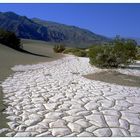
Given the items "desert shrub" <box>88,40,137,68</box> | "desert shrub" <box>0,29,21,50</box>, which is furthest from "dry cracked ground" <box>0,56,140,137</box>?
"desert shrub" <box>0,29,21,50</box>

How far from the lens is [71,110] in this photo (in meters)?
6.89

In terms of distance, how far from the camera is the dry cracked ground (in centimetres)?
561

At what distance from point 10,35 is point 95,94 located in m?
24.6

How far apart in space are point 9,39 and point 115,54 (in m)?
17.3

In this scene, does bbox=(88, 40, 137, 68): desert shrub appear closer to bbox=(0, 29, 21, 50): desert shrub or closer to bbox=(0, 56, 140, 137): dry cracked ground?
bbox=(0, 56, 140, 137): dry cracked ground

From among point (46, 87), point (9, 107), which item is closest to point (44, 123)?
point (9, 107)

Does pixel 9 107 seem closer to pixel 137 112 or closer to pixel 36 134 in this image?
pixel 36 134

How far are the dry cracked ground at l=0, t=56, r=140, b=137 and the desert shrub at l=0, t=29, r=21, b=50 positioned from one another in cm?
2167

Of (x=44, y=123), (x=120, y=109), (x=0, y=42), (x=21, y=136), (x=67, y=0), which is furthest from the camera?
(x=0, y=42)

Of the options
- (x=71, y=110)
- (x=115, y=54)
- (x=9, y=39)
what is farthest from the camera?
(x=9, y=39)

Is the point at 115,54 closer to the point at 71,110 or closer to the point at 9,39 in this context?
the point at 71,110

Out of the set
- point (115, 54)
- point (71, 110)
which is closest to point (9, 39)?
point (115, 54)

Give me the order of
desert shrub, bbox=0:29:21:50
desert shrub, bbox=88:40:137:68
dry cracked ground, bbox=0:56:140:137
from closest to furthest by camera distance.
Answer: dry cracked ground, bbox=0:56:140:137 < desert shrub, bbox=88:40:137:68 < desert shrub, bbox=0:29:21:50

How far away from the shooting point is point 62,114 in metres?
6.54
